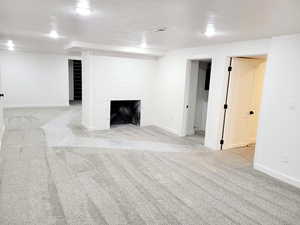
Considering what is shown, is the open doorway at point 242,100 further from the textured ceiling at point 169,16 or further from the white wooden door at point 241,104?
the textured ceiling at point 169,16

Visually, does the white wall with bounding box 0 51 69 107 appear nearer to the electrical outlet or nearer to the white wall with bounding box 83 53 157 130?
the white wall with bounding box 83 53 157 130

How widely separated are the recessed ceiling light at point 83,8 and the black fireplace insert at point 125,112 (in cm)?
475

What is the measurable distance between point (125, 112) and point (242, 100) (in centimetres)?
402

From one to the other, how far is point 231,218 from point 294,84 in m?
2.44

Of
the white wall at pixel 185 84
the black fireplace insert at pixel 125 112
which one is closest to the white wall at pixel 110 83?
the black fireplace insert at pixel 125 112

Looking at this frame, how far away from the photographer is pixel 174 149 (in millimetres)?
5238

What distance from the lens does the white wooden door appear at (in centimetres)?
514

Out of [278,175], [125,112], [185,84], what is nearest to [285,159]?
[278,175]

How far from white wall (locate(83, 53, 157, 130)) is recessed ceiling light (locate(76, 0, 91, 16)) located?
11.5 ft

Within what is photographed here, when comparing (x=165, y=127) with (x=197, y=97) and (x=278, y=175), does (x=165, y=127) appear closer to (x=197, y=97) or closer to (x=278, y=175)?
(x=197, y=97)

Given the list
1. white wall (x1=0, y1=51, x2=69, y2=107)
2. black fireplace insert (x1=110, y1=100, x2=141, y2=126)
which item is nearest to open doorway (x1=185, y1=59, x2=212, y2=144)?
black fireplace insert (x1=110, y1=100, x2=141, y2=126)

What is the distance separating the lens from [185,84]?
20.4ft

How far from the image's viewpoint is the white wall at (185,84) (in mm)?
4766

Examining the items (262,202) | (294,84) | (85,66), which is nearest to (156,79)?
(85,66)
